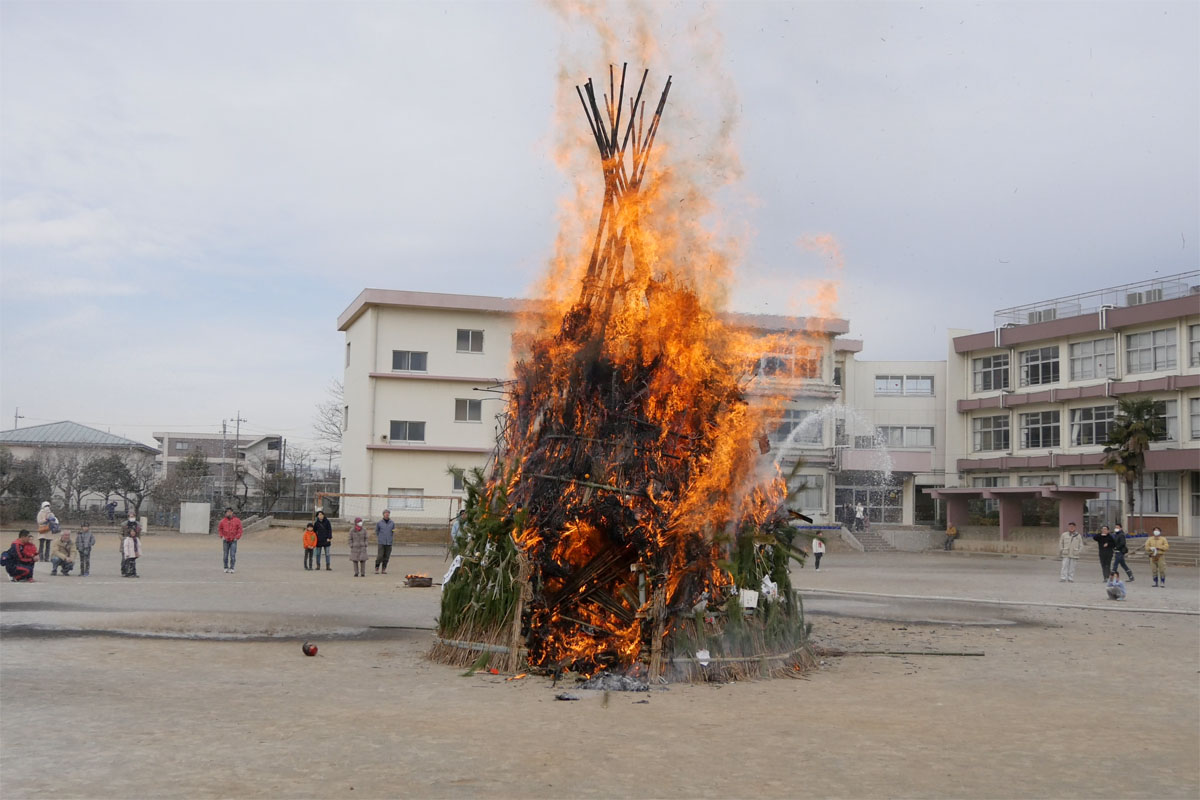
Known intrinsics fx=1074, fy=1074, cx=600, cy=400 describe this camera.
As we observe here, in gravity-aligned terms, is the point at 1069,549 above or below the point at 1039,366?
below

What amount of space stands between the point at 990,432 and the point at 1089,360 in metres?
8.43

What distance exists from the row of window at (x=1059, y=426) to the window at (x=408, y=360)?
35010mm

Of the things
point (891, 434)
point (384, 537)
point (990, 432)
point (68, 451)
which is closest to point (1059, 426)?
point (990, 432)

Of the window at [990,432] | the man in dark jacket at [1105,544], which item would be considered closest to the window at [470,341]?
the window at [990,432]

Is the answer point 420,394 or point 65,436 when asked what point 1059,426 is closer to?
point 420,394

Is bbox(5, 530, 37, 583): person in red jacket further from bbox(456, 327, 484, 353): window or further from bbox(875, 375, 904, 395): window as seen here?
bbox(875, 375, 904, 395): window

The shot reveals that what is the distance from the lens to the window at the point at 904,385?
70.2 metres

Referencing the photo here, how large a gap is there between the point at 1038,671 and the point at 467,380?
43.9 meters

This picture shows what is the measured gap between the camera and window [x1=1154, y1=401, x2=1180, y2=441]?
5481cm

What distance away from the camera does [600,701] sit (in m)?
11.0

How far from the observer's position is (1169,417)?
55500mm

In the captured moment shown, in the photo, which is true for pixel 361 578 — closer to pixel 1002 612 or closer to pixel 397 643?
pixel 397 643

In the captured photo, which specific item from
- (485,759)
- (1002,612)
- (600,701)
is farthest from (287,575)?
(485,759)

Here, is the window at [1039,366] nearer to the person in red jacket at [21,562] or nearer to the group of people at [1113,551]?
the group of people at [1113,551]
